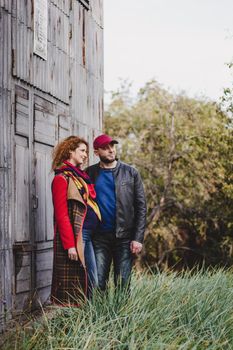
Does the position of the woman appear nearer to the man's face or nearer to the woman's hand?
the woman's hand

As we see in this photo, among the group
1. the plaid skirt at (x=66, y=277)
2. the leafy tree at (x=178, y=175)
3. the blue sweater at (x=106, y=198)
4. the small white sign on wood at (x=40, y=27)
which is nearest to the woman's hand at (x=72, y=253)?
the plaid skirt at (x=66, y=277)

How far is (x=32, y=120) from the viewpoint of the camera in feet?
26.9

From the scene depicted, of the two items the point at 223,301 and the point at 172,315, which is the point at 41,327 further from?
the point at 223,301

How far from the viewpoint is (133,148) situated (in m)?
24.2

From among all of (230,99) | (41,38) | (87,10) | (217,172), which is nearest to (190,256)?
(217,172)

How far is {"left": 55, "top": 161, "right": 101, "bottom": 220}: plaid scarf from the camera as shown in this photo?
6934 millimetres

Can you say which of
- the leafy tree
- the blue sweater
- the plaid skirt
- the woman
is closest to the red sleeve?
the woman

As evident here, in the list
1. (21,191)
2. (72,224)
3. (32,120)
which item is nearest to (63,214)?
(72,224)

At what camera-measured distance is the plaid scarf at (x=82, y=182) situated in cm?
693

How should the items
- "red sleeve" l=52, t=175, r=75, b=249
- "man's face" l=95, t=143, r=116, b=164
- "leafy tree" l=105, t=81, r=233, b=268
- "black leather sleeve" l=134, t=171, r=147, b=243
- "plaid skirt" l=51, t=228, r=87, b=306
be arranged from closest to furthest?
"red sleeve" l=52, t=175, r=75, b=249 < "plaid skirt" l=51, t=228, r=87, b=306 < "man's face" l=95, t=143, r=116, b=164 < "black leather sleeve" l=134, t=171, r=147, b=243 < "leafy tree" l=105, t=81, r=233, b=268

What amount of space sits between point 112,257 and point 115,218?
0.44m

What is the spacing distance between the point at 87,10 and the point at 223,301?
17.2 feet

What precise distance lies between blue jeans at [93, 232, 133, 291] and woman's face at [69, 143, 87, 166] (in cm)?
79

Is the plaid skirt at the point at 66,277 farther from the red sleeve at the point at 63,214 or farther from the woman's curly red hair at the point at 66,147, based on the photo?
the woman's curly red hair at the point at 66,147
